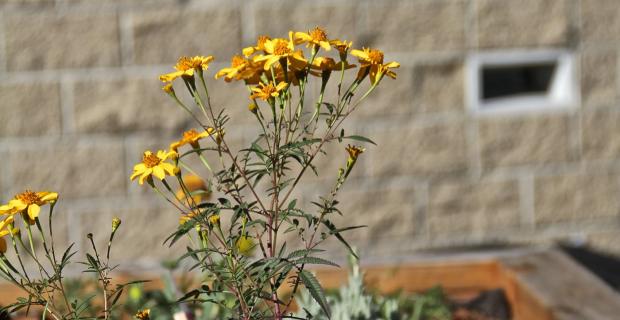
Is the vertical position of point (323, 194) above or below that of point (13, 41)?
below

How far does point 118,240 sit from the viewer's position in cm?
278

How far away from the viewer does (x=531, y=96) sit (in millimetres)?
2961

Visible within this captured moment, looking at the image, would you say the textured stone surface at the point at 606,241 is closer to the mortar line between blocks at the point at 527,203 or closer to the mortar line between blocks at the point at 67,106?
the mortar line between blocks at the point at 527,203

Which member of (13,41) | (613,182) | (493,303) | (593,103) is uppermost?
(13,41)

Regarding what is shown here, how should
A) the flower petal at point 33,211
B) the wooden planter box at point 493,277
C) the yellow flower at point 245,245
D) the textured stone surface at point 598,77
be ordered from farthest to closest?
1. the textured stone surface at point 598,77
2. the wooden planter box at point 493,277
3. the yellow flower at point 245,245
4. the flower petal at point 33,211

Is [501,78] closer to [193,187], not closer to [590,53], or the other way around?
[590,53]

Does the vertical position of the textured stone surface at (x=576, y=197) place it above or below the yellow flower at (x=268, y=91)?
below

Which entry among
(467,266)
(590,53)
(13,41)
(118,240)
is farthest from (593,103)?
(13,41)

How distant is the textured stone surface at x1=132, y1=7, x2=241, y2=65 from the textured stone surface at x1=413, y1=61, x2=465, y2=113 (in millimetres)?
587

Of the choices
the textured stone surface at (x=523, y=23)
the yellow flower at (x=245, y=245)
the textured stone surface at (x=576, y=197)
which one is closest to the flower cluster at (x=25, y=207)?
the yellow flower at (x=245, y=245)

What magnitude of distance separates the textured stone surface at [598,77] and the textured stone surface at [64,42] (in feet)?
4.89

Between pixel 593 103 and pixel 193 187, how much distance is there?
5.35ft

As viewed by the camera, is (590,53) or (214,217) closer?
(214,217)

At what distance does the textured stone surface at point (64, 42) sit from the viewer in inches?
105
